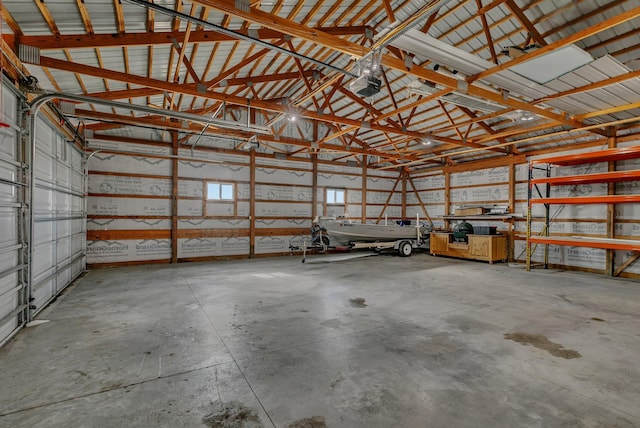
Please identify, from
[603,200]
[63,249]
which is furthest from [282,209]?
[603,200]

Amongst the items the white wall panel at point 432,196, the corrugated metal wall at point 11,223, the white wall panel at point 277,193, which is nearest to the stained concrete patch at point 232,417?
the corrugated metal wall at point 11,223

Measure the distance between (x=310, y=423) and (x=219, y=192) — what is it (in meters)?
8.74

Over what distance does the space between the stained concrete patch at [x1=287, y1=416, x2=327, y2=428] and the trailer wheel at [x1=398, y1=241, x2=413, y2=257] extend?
9186 millimetres

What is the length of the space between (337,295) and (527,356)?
2.90 meters

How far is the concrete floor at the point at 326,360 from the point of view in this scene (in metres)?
2.11

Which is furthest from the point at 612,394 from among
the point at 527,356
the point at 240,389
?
the point at 240,389

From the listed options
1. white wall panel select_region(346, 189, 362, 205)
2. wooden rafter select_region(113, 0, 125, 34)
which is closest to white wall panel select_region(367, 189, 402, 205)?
white wall panel select_region(346, 189, 362, 205)

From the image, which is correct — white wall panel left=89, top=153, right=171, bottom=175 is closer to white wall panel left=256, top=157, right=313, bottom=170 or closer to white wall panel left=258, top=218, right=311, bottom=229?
white wall panel left=256, top=157, right=313, bottom=170

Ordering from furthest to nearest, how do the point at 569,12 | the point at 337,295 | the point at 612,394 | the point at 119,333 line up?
the point at 337,295 < the point at 569,12 < the point at 119,333 < the point at 612,394

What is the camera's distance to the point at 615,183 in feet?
24.7

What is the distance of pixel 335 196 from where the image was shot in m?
12.1

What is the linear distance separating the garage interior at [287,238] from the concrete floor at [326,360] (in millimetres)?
24

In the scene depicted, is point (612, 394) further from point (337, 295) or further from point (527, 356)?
point (337, 295)

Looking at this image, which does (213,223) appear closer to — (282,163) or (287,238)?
(287,238)
